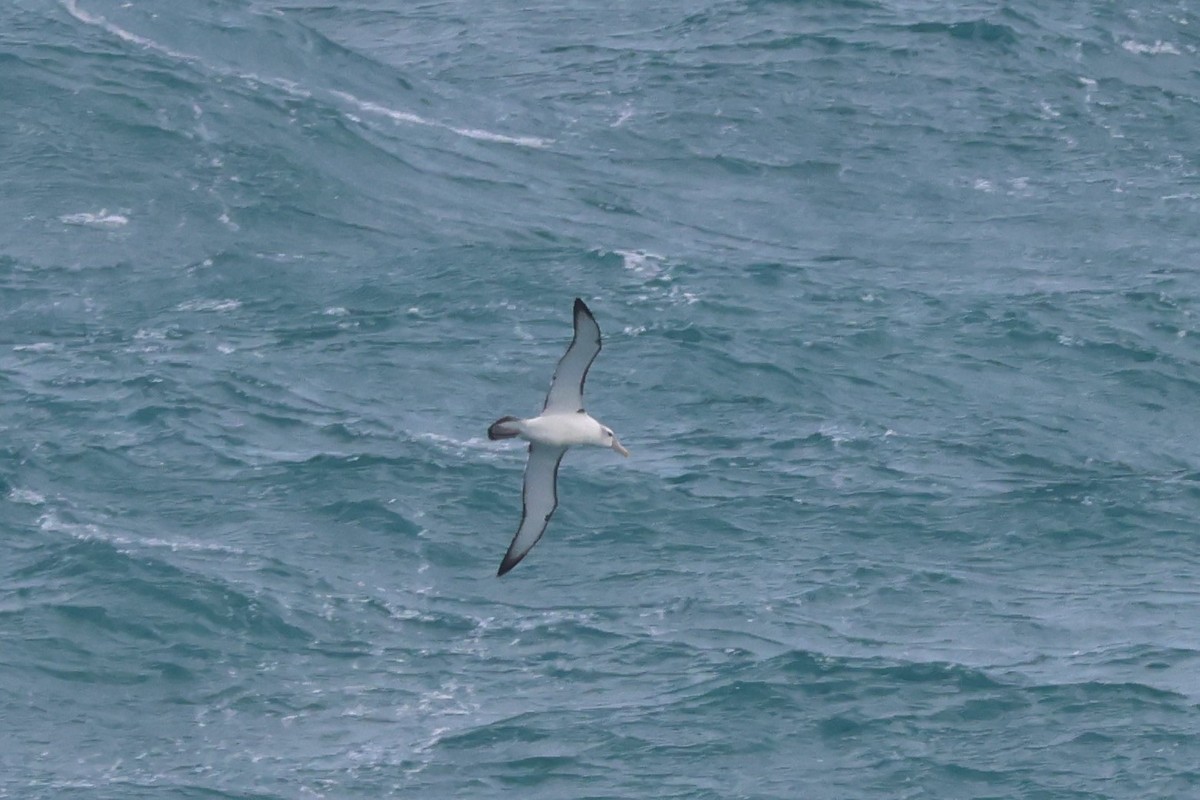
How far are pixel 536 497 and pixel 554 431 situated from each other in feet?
5.31

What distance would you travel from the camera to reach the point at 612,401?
5184 cm

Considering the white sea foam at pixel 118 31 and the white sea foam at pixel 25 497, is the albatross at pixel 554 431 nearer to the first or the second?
the white sea foam at pixel 25 497

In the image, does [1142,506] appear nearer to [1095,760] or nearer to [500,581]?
[1095,760]

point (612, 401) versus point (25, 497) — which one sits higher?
point (612, 401)

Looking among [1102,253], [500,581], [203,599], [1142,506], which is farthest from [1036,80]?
[203,599]

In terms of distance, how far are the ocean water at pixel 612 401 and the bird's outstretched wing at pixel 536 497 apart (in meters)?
5.11

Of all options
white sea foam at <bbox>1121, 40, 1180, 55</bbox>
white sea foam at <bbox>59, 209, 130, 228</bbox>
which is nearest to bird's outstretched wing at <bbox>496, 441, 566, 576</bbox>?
white sea foam at <bbox>59, 209, 130, 228</bbox>

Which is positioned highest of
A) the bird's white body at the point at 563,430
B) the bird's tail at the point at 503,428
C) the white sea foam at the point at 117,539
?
the bird's tail at the point at 503,428

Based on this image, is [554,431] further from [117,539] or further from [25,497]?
[25,497]

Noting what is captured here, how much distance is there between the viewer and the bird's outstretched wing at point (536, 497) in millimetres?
37656

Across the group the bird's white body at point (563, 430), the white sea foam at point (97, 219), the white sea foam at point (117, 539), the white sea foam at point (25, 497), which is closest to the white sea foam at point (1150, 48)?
the white sea foam at point (97, 219)

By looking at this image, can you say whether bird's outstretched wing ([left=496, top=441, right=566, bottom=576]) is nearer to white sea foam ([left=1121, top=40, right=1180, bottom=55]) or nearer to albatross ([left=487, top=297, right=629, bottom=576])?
albatross ([left=487, top=297, right=629, bottom=576])

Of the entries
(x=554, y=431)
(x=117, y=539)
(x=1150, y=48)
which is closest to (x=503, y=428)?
(x=554, y=431)

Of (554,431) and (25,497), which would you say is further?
(25,497)
